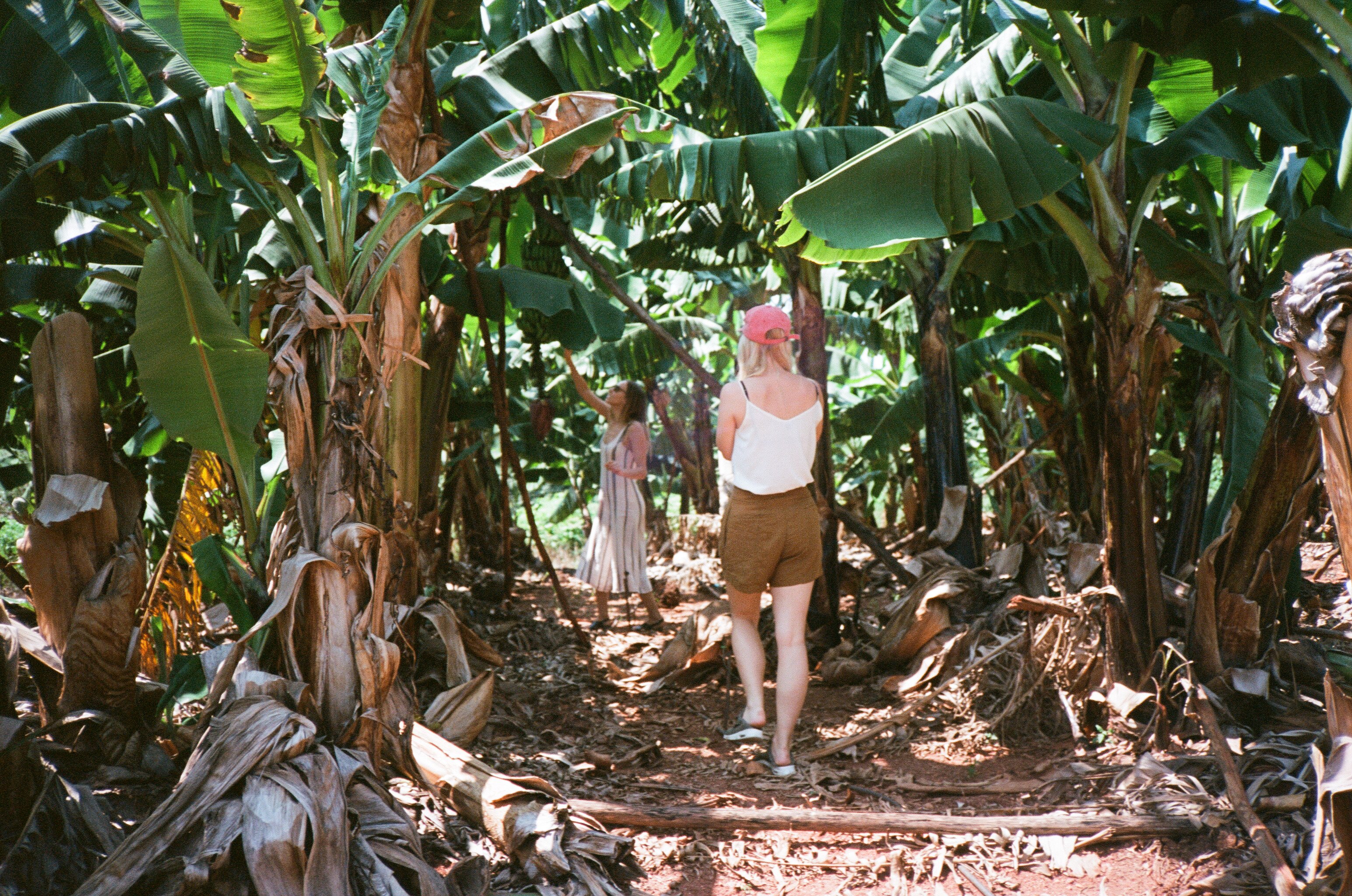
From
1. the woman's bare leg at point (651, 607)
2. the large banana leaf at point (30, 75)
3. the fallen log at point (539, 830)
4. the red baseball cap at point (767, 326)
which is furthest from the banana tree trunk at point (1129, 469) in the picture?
the large banana leaf at point (30, 75)

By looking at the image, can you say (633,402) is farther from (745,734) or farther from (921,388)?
(745,734)

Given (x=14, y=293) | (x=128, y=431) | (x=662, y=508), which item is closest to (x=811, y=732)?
(x=14, y=293)

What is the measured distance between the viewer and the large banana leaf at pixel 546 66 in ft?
14.6

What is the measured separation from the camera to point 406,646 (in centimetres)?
357

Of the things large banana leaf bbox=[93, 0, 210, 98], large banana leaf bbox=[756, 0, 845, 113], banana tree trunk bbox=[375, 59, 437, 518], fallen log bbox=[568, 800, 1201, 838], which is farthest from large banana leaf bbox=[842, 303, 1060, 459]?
large banana leaf bbox=[93, 0, 210, 98]

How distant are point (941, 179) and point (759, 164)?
45.6 inches

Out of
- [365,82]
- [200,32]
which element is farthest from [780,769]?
[200,32]

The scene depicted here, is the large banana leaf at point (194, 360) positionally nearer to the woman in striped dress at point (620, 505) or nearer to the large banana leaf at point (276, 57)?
the large banana leaf at point (276, 57)

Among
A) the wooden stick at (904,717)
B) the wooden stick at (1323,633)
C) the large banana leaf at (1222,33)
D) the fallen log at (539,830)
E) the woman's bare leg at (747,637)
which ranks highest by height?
the large banana leaf at (1222,33)

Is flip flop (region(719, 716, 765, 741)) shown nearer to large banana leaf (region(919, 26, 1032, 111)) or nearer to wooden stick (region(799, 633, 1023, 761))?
wooden stick (region(799, 633, 1023, 761))

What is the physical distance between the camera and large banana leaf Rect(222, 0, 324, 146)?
3.00 meters

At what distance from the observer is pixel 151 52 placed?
2998mm

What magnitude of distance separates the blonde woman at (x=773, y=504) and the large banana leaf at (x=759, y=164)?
77 centimetres

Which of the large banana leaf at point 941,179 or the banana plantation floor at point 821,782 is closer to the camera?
the banana plantation floor at point 821,782
